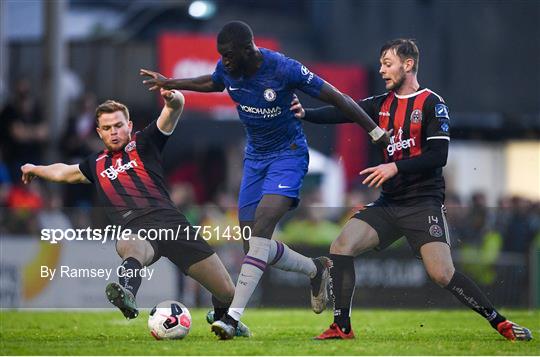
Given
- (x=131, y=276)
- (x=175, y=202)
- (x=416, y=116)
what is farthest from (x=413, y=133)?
(x=175, y=202)

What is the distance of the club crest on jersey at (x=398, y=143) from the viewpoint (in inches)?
416

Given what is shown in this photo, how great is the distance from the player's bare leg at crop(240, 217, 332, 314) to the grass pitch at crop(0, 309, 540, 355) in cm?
38

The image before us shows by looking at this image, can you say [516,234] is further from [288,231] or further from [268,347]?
[268,347]

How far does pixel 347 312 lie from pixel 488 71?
36.5 feet

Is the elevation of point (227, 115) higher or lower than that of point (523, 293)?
higher

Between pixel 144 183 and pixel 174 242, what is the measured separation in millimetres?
599

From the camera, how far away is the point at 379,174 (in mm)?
10148

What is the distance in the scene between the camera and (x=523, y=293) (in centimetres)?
1788

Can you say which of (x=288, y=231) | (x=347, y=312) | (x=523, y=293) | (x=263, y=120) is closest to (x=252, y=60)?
(x=263, y=120)

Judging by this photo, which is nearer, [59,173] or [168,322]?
[168,322]

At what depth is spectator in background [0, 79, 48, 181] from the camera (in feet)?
60.5

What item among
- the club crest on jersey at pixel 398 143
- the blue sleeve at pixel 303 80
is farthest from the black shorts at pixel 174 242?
the club crest on jersey at pixel 398 143

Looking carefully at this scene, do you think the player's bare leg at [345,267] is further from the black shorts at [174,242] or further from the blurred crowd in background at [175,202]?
the blurred crowd in background at [175,202]

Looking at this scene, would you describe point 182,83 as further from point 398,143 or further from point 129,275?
point 398,143
